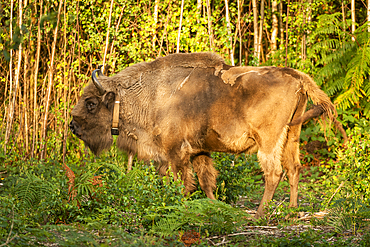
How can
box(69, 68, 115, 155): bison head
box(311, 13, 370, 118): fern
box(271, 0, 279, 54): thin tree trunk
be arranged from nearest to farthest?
1. box(69, 68, 115, 155): bison head
2. box(311, 13, 370, 118): fern
3. box(271, 0, 279, 54): thin tree trunk

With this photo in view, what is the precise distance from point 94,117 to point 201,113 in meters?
1.71

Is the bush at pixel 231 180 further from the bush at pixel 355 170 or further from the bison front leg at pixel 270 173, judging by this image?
the bush at pixel 355 170

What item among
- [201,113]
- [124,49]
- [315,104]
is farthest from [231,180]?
[124,49]

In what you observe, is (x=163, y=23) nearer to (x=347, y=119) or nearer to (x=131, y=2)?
(x=131, y=2)

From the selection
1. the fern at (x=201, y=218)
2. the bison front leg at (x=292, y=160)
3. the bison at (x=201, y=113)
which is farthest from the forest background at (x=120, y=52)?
the fern at (x=201, y=218)

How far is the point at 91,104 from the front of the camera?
6.21 metres

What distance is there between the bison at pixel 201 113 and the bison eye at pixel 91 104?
0.6 inches

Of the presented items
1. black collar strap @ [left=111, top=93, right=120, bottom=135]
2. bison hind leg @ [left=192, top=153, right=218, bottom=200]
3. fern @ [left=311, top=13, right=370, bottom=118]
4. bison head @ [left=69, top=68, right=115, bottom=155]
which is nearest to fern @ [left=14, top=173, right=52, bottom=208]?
bison head @ [left=69, top=68, right=115, bottom=155]

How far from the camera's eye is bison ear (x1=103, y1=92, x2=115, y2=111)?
612cm

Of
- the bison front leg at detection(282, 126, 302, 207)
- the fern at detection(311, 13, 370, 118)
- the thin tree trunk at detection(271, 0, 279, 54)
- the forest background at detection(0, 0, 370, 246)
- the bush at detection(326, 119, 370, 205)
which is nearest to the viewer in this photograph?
the bush at detection(326, 119, 370, 205)

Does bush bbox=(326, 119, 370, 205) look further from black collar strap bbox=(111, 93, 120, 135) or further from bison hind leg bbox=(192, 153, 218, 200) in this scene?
black collar strap bbox=(111, 93, 120, 135)

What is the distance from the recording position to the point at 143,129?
5.99 metres

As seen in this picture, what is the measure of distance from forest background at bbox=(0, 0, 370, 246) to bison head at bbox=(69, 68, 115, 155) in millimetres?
2379

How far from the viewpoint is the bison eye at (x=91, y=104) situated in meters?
6.19
